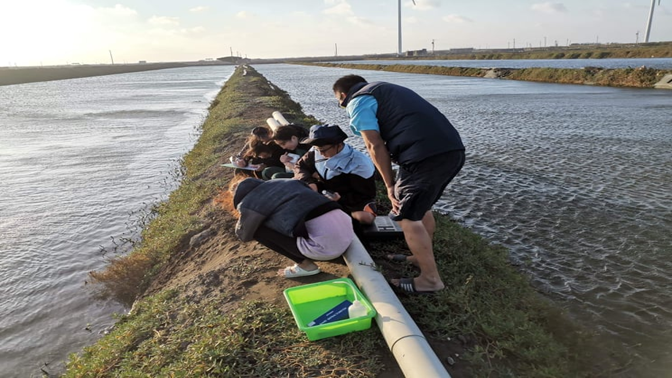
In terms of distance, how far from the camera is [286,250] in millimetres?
3947

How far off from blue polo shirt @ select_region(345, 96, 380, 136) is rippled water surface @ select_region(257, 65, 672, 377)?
3.03 metres

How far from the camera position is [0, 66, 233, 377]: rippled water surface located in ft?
16.1

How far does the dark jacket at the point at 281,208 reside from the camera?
12.2 ft

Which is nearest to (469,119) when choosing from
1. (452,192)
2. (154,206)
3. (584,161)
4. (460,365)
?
(584,161)

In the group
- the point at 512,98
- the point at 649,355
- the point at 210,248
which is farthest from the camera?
the point at 512,98

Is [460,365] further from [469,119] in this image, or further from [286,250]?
[469,119]

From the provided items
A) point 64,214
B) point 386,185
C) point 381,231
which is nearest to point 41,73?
point 64,214

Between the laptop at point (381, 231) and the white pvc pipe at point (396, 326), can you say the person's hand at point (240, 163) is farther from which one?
the white pvc pipe at point (396, 326)

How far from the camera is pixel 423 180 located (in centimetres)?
350

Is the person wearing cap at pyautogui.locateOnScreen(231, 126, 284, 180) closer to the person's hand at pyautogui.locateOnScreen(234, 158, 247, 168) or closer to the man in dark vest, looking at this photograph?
the person's hand at pyautogui.locateOnScreen(234, 158, 247, 168)

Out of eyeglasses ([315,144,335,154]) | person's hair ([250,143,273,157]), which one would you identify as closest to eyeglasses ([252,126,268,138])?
person's hair ([250,143,273,157])

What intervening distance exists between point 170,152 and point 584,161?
Answer: 40.8 feet

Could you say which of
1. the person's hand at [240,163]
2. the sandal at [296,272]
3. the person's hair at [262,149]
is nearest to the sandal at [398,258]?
the sandal at [296,272]

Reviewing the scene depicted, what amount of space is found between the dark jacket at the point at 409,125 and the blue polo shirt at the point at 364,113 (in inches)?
1.7
